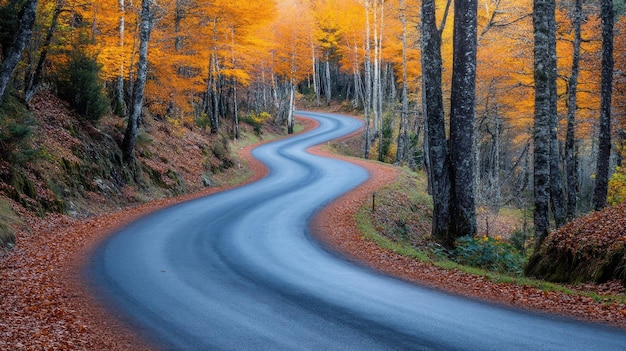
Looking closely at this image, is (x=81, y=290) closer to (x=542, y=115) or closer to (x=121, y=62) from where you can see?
(x=542, y=115)

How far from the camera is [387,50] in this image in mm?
37188

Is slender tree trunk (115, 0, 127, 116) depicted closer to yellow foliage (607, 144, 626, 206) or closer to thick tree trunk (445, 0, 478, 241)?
thick tree trunk (445, 0, 478, 241)

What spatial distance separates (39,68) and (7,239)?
8.25 m

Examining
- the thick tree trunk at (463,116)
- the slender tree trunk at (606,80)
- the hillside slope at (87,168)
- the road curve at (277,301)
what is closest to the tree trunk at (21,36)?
the hillside slope at (87,168)

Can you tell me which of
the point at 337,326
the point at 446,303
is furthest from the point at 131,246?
the point at 446,303

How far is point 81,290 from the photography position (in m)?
8.62

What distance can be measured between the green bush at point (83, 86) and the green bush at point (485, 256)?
1486 cm

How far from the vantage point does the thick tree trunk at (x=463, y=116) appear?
12.2 metres

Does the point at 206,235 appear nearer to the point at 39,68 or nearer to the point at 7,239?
the point at 7,239

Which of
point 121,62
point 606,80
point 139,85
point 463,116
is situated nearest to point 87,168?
point 139,85

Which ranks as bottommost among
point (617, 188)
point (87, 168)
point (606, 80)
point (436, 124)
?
point (617, 188)

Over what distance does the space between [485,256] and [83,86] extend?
15.8 meters

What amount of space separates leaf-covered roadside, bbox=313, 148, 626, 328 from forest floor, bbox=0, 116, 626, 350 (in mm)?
12

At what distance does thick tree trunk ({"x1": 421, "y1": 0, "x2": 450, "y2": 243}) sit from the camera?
1284 cm
